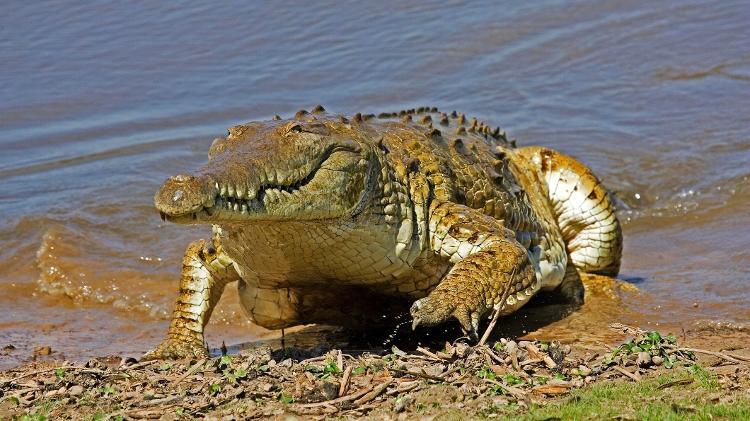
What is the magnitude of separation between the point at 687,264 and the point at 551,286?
195 cm

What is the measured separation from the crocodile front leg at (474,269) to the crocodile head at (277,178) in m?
0.60

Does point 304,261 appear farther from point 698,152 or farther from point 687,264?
point 698,152

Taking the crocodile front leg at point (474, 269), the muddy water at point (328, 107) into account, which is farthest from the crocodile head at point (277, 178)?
the muddy water at point (328, 107)

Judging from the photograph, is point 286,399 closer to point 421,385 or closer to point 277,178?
point 421,385

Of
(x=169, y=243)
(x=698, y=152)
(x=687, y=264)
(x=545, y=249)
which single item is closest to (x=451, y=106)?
(x=698, y=152)

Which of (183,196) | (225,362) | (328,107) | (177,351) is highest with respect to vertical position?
(328,107)

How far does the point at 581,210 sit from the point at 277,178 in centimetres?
347

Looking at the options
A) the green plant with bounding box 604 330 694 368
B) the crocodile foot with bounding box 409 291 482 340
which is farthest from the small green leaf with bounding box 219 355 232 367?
the green plant with bounding box 604 330 694 368

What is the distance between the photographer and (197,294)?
6.78m

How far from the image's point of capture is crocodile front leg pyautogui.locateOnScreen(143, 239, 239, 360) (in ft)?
21.7

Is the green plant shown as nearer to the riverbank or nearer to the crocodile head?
the riverbank

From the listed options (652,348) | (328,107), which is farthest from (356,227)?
(328,107)

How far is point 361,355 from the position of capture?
5.87 m

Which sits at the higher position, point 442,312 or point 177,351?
point 442,312
